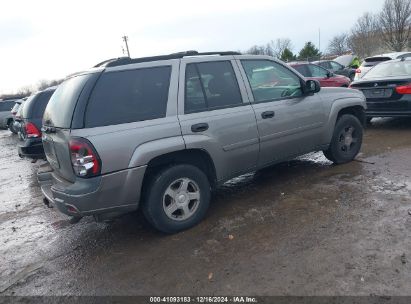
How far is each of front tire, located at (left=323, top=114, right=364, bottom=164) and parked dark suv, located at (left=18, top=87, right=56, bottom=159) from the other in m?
4.89

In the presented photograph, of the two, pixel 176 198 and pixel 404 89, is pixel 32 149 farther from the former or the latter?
pixel 404 89

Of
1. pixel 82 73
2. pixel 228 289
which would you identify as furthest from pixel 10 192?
pixel 228 289

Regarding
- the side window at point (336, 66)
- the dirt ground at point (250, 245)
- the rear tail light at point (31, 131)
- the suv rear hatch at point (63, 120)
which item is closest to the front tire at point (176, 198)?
the dirt ground at point (250, 245)

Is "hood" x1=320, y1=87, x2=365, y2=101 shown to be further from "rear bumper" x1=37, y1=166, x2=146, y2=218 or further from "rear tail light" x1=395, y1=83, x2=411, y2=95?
"rear bumper" x1=37, y1=166, x2=146, y2=218

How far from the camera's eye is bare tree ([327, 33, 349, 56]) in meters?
52.5

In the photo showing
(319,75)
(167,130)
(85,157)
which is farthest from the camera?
(319,75)

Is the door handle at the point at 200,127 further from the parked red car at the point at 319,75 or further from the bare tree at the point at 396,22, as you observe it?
the bare tree at the point at 396,22

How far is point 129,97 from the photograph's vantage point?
11.7 ft

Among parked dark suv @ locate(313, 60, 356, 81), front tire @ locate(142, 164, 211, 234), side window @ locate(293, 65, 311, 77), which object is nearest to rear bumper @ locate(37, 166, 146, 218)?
front tire @ locate(142, 164, 211, 234)

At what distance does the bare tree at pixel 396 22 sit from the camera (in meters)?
34.7

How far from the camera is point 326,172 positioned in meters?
5.40

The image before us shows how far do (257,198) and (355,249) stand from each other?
1.65 metres

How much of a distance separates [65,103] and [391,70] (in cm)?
728

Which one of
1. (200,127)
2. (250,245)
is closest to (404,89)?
(200,127)
